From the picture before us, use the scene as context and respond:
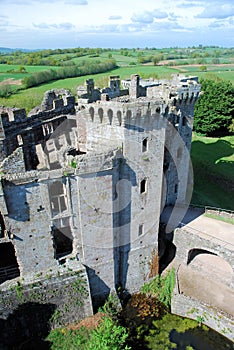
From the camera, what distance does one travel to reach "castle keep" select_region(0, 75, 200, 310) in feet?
45.2

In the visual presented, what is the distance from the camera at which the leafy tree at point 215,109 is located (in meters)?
41.4

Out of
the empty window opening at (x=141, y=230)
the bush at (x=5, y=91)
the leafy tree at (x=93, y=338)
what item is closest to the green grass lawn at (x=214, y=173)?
the empty window opening at (x=141, y=230)

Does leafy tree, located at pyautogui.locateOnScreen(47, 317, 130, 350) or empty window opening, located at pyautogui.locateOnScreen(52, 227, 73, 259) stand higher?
empty window opening, located at pyautogui.locateOnScreen(52, 227, 73, 259)

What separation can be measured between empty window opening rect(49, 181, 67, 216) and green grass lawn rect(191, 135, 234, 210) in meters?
13.8

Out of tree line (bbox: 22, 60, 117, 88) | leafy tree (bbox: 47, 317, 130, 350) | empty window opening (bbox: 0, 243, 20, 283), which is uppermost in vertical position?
tree line (bbox: 22, 60, 117, 88)

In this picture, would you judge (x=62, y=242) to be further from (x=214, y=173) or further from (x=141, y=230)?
(x=214, y=173)

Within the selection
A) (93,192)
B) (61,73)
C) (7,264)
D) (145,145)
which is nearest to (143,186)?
(145,145)

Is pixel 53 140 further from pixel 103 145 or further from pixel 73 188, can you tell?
pixel 73 188

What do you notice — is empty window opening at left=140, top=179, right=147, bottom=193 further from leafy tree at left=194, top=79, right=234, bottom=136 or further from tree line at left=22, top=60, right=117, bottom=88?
tree line at left=22, top=60, right=117, bottom=88

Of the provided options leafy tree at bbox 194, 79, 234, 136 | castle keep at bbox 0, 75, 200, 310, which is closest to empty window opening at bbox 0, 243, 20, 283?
castle keep at bbox 0, 75, 200, 310

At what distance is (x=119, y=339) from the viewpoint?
13680 millimetres

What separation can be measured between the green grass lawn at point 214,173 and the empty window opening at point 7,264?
53.0ft

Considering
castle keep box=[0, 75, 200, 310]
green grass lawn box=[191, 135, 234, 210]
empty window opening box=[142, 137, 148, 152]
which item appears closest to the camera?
castle keep box=[0, 75, 200, 310]

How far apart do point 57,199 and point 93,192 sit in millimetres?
3110
